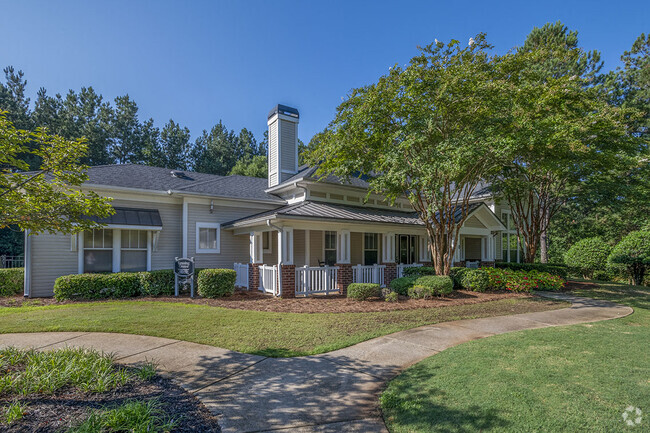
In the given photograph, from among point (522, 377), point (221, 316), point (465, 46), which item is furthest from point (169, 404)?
point (465, 46)

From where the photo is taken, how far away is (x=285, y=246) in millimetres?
11211

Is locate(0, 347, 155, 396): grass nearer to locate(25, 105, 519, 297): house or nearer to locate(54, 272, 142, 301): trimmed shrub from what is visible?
locate(54, 272, 142, 301): trimmed shrub

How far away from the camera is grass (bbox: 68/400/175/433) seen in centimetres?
275

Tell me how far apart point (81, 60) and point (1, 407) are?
34.0 ft

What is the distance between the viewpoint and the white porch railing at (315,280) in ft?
36.8

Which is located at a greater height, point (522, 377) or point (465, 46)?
point (465, 46)

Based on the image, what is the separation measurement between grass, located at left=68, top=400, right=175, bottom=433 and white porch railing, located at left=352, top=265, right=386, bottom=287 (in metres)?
9.37

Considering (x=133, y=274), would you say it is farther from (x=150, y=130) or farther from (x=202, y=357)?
(x=150, y=130)

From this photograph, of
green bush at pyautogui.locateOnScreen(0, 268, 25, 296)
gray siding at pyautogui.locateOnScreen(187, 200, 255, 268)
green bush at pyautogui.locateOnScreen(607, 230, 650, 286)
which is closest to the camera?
green bush at pyautogui.locateOnScreen(0, 268, 25, 296)

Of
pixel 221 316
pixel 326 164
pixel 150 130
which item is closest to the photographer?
pixel 221 316

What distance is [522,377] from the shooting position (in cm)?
409

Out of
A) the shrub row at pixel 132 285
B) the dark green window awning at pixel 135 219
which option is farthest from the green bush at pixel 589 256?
the dark green window awning at pixel 135 219

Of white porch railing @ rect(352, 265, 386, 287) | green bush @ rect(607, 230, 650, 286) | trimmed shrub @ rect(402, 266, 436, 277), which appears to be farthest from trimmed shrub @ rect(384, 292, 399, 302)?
green bush @ rect(607, 230, 650, 286)

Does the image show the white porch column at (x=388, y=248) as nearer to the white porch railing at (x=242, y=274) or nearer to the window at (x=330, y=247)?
the window at (x=330, y=247)
